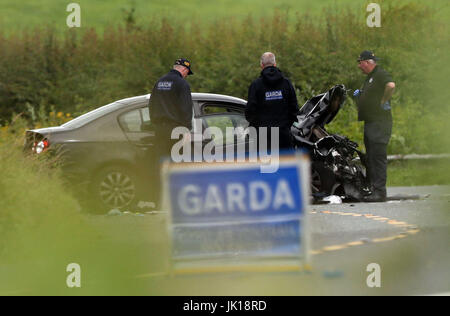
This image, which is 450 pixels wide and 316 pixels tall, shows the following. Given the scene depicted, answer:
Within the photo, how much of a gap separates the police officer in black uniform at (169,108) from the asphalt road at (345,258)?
3.04 ft

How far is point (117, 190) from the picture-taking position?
11102mm

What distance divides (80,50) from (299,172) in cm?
1725

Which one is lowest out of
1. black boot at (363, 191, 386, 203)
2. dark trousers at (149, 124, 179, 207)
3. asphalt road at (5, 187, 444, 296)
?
asphalt road at (5, 187, 444, 296)

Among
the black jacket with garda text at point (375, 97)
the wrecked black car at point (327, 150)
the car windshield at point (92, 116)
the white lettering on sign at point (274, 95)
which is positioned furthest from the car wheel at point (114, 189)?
the black jacket with garda text at point (375, 97)

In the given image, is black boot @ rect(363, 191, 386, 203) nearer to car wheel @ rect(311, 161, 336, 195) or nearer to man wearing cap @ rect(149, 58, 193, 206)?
car wheel @ rect(311, 161, 336, 195)

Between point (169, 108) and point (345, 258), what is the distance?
12.4ft

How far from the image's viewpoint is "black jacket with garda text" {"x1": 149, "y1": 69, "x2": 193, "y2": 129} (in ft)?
34.8

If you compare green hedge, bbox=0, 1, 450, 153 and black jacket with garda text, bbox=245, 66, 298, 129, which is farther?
green hedge, bbox=0, 1, 450, 153

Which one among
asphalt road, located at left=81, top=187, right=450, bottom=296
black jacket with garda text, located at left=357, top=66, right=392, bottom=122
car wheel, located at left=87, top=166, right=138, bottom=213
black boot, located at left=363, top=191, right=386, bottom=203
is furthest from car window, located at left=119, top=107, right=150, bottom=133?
black boot, located at left=363, top=191, right=386, bottom=203

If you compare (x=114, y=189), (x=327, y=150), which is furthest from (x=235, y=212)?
(x=327, y=150)

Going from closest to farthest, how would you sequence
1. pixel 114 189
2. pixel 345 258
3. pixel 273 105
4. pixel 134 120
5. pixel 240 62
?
pixel 345 258 → pixel 273 105 → pixel 114 189 → pixel 134 120 → pixel 240 62

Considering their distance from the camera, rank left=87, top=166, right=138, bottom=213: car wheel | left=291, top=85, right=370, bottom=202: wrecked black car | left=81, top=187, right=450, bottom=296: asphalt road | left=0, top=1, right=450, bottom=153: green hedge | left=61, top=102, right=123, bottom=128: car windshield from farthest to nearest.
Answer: left=0, top=1, right=450, bottom=153: green hedge
left=291, top=85, right=370, bottom=202: wrecked black car
left=61, top=102, right=123, bottom=128: car windshield
left=87, top=166, right=138, bottom=213: car wheel
left=81, top=187, right=450, bottom=296: asphalt road

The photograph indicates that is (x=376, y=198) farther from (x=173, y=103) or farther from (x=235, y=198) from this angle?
(x=235, y=198)

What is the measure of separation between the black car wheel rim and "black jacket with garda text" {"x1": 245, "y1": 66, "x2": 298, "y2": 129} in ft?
5.66
